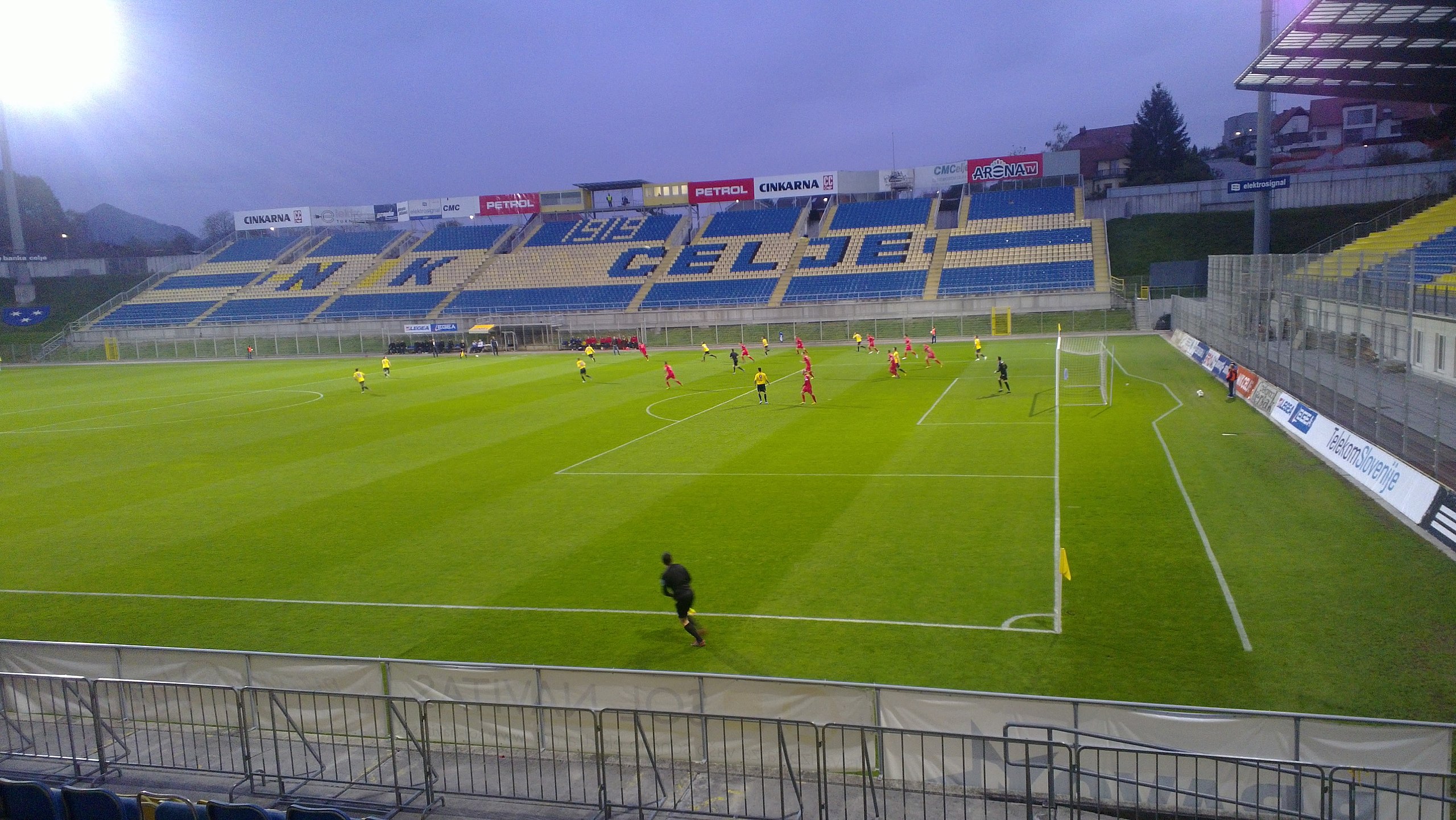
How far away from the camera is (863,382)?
3997 cm

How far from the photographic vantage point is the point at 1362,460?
741 inches

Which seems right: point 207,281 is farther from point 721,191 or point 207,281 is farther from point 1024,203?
point 1024,203

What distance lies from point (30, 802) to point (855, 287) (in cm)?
6664

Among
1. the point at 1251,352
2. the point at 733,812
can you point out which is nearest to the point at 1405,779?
the point at 733,812

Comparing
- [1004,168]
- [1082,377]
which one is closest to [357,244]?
[1004,168]

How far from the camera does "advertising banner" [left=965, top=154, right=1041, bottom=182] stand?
262ft

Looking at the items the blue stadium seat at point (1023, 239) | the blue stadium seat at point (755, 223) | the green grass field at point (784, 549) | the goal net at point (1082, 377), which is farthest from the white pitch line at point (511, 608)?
the blue stadium seat at point (755, 223)

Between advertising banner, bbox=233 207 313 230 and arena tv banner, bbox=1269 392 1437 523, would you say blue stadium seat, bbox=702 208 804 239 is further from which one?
arena tv banner, bbox=1269 392 1437 523

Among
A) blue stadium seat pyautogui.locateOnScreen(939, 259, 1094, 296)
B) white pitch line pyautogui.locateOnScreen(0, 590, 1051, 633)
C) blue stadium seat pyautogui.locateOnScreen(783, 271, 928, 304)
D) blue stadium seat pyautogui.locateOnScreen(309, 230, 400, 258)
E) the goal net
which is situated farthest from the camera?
blue stadium seat pyautogui.locateOnScreen(309, 230, 400, 258)

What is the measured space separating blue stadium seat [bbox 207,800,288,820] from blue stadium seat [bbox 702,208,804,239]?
78.7 metres

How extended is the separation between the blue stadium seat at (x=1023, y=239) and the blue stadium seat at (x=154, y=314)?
67.1 metres

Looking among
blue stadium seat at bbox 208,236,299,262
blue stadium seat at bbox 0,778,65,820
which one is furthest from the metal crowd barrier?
blue stadium seat at bbox 208,236,299,262

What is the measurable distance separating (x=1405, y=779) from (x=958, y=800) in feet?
12.0

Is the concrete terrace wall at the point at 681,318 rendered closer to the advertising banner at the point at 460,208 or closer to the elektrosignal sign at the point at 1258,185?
the elektrosignal sign at the point at 1258,185
